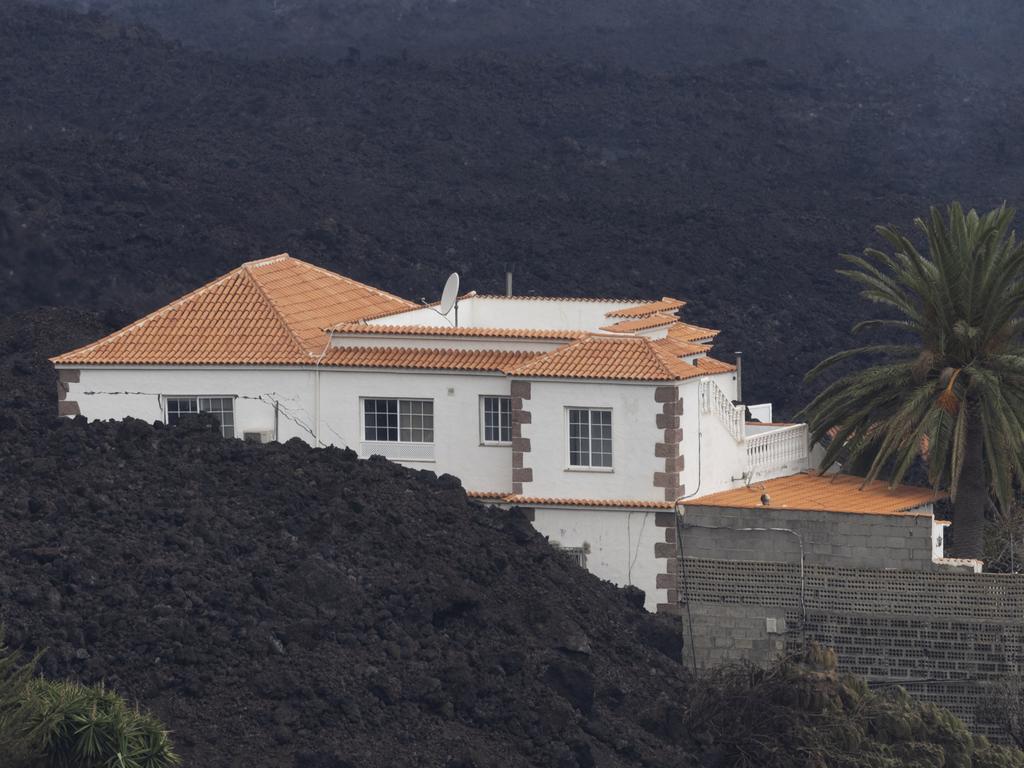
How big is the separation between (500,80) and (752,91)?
437 inches

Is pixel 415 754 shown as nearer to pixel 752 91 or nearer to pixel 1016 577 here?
pixel 1016 577

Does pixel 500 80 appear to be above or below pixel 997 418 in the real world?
above

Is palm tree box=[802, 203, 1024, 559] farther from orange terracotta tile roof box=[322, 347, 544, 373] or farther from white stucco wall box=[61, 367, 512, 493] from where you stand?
white stucco wall box=[61, 367, 512, 493]

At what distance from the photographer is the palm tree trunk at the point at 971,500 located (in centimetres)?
3803

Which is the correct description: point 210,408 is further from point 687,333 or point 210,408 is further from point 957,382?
point 957,382

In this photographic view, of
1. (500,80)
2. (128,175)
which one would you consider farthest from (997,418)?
(500,80)

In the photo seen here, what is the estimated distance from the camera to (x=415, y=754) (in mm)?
28594

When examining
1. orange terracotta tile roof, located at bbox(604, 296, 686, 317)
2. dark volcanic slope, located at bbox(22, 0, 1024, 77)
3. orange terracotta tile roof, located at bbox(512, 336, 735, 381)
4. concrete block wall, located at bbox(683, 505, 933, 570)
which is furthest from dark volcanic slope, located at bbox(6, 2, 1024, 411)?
concrete block wall, located at bbox(683, 505, 933, 570)

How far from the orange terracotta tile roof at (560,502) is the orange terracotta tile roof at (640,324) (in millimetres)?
3899

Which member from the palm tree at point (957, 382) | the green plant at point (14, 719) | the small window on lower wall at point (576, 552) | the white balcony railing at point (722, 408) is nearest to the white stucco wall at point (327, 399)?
the small window on lower wall at point (576, 552)

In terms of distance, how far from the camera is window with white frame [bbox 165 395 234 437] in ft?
129

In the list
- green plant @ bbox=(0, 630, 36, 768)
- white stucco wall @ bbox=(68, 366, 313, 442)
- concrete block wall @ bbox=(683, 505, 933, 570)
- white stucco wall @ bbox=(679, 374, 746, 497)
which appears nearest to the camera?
green plant @ bbox=(0, 630, 36, 768)

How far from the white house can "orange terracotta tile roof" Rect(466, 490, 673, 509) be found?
0.04 meters

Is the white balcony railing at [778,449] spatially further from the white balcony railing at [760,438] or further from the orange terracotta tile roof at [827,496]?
the orange terracotta tile roof at [827,496]
